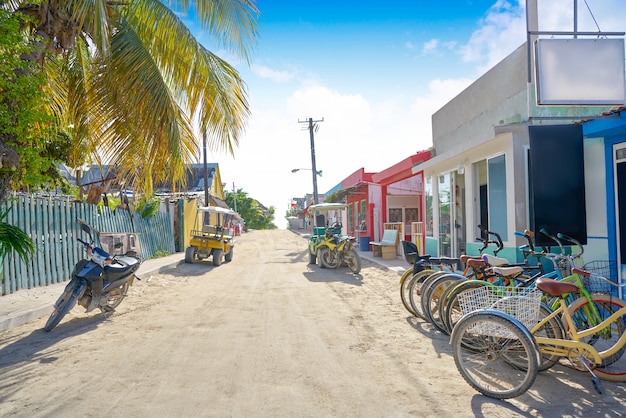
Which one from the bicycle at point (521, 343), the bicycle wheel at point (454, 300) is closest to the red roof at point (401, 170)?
the bicycle wheel at point (454, 300)

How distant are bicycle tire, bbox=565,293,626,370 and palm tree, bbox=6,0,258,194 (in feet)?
19.1

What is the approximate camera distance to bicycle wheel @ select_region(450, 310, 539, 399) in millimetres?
3523

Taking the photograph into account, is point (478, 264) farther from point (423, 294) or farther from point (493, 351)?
point (493, 351)

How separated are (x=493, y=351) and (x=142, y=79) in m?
6.05

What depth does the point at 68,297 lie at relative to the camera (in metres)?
5.90

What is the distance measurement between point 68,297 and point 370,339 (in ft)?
13.2

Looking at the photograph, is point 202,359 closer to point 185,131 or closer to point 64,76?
point 185,131

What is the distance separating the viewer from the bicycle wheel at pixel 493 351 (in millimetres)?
3523

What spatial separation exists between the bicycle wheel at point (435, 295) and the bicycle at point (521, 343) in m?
1.55

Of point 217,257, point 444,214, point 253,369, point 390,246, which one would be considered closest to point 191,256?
point 217,257

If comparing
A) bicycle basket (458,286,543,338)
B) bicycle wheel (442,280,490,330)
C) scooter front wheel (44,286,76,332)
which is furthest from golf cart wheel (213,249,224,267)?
bicycle basket (458,286,543,338)

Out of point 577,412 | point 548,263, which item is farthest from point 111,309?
point 548,263

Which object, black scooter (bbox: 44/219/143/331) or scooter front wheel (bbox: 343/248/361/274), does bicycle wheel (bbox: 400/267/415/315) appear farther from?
scooter front wheel (bbox: 343/248/361/274)

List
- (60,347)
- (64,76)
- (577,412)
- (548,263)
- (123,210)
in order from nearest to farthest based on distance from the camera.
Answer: (577,412), (60,347), (548,263), (64,76), (123,210)
